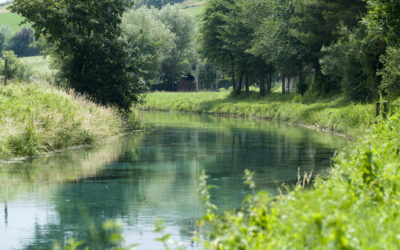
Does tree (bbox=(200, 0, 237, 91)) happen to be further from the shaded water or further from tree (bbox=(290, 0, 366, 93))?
the shaded water

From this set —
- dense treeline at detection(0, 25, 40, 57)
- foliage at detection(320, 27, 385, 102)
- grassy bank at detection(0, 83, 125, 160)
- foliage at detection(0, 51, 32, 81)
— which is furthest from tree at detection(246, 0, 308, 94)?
dense treeline at detection(0, 25, 40, 57)

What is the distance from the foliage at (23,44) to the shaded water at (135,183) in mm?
107168

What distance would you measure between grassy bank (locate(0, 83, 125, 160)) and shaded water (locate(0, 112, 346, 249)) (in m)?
0.78

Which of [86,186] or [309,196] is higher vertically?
[309,196]

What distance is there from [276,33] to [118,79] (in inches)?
852

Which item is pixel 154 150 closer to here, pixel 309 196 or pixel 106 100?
pixel 106 100

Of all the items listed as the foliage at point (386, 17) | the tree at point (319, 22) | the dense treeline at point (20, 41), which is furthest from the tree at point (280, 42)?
the dense treeline at point (20, 41)

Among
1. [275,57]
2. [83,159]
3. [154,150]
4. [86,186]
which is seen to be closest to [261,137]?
[154,150]

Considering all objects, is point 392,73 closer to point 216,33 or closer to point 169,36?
point 216,33

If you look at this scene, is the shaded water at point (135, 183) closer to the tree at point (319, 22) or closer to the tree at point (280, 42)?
the tree at point (319, 22)

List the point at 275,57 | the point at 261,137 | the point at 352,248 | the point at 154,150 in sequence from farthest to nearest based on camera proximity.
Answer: the point at 275,57 → the point at 261,137 → the point at 154,150 → the point at 352,248

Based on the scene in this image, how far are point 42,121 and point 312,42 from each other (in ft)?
Answer: 87.3

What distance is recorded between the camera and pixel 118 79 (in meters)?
32.4

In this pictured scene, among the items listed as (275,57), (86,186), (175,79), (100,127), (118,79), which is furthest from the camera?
(175,79)
